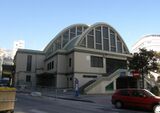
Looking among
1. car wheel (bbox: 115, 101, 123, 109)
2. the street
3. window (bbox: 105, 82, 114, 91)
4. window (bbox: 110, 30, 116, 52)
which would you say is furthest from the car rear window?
window (bbox: 110, 30, 116, 52)

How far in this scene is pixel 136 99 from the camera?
18.8 meters

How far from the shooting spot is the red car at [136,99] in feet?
58.2

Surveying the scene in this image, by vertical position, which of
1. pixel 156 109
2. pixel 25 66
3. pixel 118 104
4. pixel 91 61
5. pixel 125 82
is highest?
pixel 25 66

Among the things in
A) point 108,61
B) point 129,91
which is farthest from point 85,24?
point 129,91

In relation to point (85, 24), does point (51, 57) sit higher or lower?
lower

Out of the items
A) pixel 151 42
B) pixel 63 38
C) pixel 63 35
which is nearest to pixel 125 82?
pixel 63 38

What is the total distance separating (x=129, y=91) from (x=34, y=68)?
5270 centimetres

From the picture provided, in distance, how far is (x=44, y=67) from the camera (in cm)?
6844

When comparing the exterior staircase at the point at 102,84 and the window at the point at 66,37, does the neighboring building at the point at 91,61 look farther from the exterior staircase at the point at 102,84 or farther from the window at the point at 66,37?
the window at the point at 66,37

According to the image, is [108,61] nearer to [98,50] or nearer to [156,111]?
[98,50]

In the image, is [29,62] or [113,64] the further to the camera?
[29,62]

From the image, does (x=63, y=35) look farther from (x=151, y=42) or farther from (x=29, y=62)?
(x=151, y=42)

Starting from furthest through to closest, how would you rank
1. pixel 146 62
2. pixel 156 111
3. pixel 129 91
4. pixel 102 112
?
pixel 146 62, pixel 129 91, pixel 156 111, pixel 102 112

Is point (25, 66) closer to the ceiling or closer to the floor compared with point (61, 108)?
closer to the ceiling
